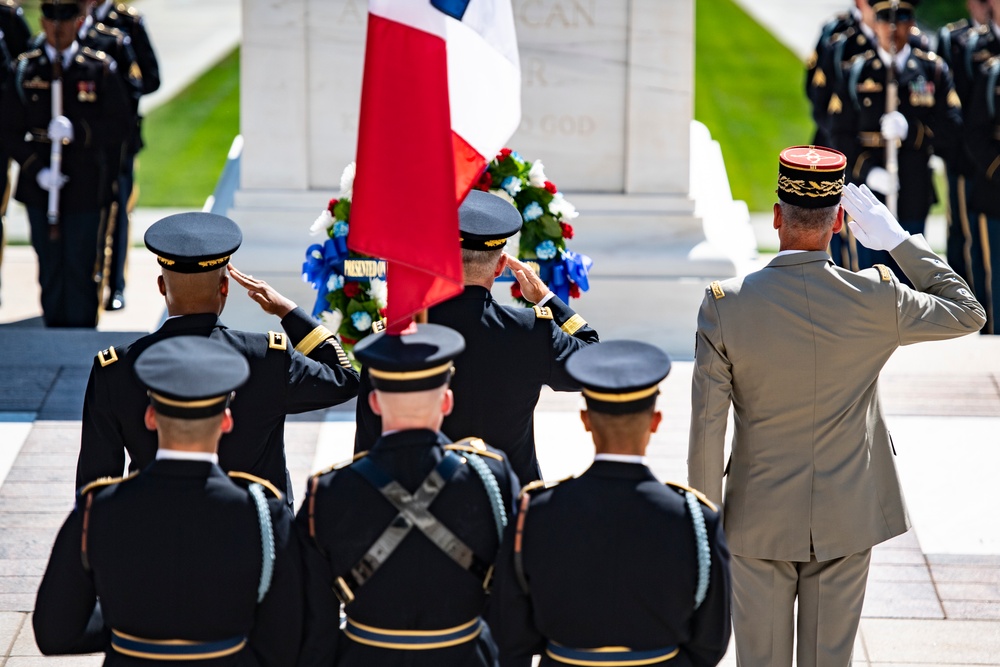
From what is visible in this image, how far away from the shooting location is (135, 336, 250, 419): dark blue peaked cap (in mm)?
3105

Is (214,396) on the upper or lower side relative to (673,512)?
upper

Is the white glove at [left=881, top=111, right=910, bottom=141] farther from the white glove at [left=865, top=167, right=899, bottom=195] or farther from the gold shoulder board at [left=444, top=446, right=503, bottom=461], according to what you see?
the gold shoulder board at [left=444, top=446, right=503, bottom=461]

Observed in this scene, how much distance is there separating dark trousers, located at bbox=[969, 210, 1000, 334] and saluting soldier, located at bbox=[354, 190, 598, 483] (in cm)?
582

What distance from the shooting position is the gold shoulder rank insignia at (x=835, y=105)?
9.16 m

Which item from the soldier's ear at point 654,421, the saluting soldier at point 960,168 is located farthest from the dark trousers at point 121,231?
the soldier's ear at point 654,421

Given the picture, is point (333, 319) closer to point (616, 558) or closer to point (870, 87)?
point (616, 558)

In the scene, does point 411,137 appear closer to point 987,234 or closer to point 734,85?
point 987,234

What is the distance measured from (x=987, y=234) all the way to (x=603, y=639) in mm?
6858

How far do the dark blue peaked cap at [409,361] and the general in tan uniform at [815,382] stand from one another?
0.95 meters

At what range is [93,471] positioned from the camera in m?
3.80

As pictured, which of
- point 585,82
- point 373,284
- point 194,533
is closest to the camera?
point 194,533

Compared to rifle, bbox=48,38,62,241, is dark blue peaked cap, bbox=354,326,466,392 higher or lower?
higher

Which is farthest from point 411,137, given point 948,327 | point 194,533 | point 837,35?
point 837,35

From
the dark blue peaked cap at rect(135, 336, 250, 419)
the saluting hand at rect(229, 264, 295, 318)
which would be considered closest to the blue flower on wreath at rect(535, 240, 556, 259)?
the saluting hand at rect(229, 264, 295, 318)
